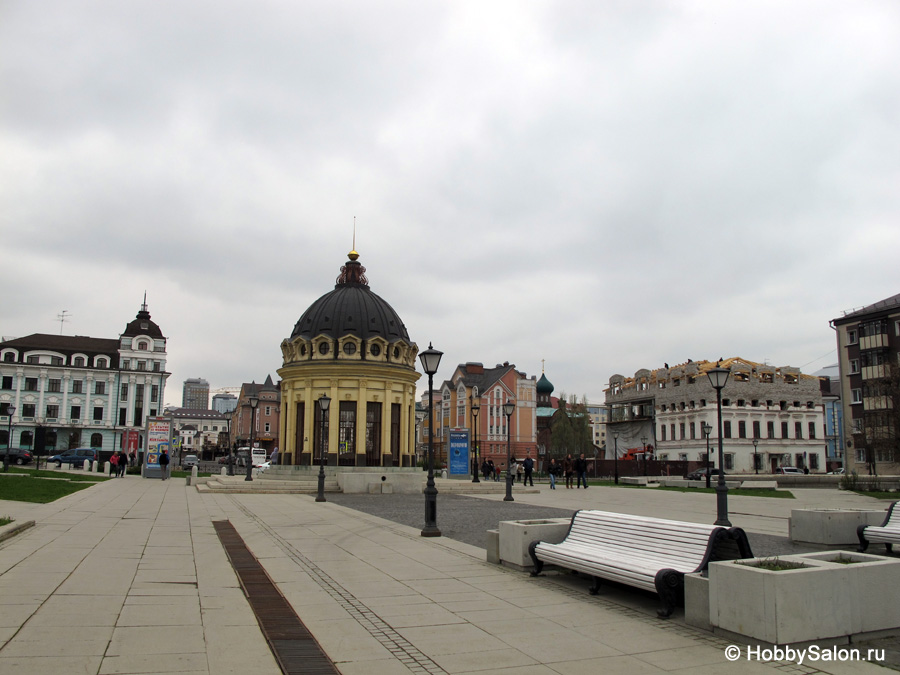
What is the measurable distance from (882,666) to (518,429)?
83.4m

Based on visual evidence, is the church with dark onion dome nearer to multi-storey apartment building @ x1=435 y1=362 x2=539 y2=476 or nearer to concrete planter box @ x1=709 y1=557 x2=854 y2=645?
concrete planter box @ x1=709 y1=557 x2=854 y2=645

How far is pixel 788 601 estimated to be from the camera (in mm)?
5895

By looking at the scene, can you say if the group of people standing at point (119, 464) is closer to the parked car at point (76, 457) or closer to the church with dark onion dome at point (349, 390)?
the church with dark onion dome at point (349, 390)

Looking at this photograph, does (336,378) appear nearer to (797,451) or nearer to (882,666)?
(882,666)

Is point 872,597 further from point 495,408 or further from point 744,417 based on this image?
point 495,408

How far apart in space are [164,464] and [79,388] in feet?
169

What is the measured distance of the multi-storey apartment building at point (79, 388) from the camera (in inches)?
3140

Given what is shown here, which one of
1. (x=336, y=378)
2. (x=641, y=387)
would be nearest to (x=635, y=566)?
(x=336, y=378)

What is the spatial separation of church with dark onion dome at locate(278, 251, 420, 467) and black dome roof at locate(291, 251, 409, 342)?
61mm

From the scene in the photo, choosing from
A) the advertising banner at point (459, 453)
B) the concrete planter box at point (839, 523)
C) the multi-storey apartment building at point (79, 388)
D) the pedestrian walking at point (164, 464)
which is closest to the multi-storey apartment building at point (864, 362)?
the advertising banner at point (459, 453)

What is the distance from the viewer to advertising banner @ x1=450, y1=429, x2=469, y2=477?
126 ft

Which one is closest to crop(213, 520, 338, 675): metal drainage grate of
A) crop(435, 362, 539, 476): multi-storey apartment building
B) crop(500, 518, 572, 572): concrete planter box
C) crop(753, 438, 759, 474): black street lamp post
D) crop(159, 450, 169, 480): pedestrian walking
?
crop(500, 518, 572, 572): concrete planter box

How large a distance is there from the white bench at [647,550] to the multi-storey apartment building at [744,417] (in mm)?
70856

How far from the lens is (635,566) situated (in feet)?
25.2
